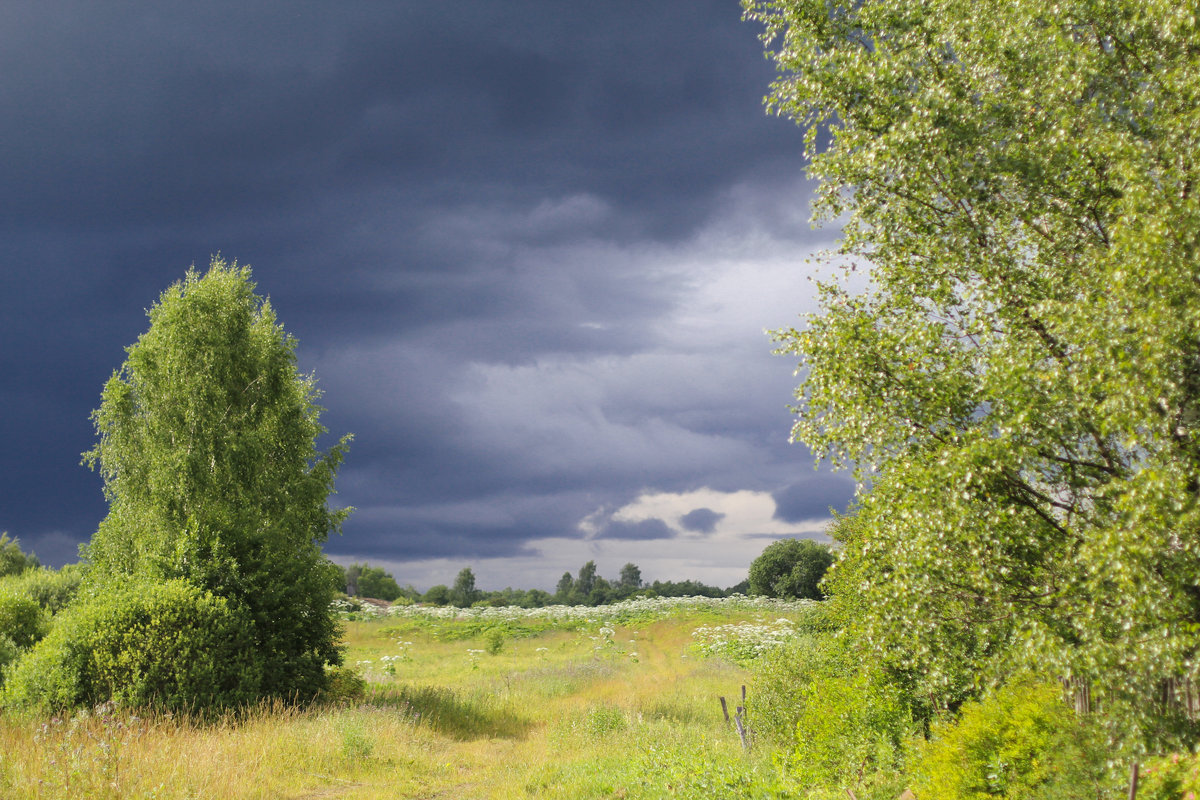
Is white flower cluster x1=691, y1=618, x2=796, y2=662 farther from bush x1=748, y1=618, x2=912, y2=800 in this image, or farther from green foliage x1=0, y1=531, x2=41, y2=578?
green foliage x1=0, y1=531, x2=41, y2=578

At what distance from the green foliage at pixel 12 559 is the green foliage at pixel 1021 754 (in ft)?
223

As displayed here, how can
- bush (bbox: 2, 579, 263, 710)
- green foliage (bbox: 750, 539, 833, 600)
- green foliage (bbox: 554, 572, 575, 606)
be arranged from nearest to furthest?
bush (bbox: 2, 579, 263, 710), green foliage (bbox: 750, 539, 833, 600), green foliage (bbox: 554, 572, 575, 606)

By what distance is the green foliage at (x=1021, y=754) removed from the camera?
7812 millimetres

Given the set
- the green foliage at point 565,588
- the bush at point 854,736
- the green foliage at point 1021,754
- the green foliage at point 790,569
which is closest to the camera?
the green foliage at point 1021,754

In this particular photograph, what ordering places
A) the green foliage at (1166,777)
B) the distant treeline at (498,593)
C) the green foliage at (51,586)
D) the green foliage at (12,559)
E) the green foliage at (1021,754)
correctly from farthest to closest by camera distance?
the distant treeline at (498,593) < the green foliage at (12,559) < the green foliage at (51,586) < the green foliage at (1021,754) < the green foliage at (1166,777)

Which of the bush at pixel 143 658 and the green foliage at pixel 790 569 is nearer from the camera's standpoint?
the bush at pixel 143 658

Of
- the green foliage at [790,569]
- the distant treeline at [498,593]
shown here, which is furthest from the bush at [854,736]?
the distant treeline at [498,593]

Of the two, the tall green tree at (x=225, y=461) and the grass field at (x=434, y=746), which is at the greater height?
the tall green tree at (x=225, y=461)

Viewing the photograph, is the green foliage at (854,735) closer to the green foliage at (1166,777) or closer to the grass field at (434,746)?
the grass field at (434,746)

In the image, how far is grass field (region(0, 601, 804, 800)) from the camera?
10.7 metres

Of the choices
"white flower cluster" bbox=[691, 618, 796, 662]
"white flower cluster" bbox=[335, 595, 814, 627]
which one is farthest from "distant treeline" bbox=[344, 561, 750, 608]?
"white flower cluster" bbox=[691, 618, 796, 662]

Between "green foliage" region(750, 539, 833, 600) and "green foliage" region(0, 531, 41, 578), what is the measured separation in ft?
263

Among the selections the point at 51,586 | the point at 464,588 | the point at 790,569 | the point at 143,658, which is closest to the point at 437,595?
the point at 464,588

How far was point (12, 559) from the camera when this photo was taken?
179ft
